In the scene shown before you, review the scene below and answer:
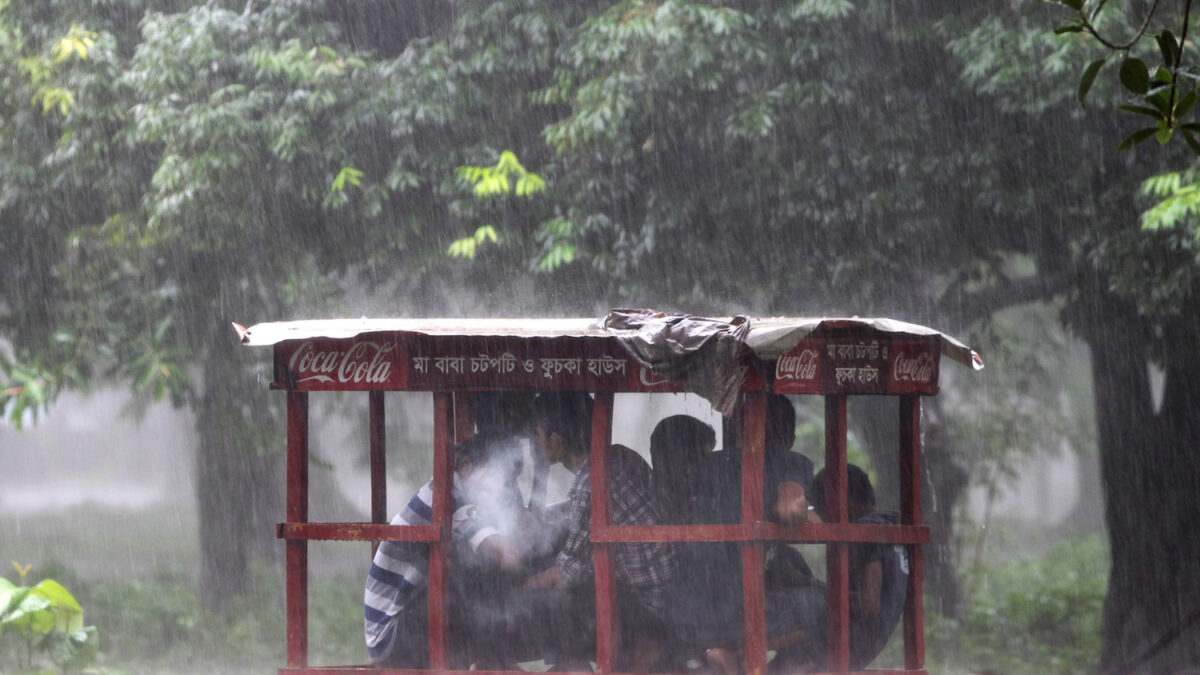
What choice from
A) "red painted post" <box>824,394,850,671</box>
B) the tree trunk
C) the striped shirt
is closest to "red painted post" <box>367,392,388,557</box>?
the striped shirt

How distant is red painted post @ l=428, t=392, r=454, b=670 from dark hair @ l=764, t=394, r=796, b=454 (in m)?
1.41

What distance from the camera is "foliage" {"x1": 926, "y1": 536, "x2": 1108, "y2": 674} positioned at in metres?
11.9

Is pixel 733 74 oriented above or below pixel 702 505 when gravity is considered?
above

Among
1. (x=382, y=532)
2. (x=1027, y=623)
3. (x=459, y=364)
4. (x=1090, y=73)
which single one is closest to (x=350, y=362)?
(x=459, y=364)

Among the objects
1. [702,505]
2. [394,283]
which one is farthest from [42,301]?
[702,505]

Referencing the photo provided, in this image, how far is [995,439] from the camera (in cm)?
1496

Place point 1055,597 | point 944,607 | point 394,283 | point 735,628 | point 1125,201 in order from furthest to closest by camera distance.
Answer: point 1055,597
point 944,607
point 394,283
point 1125,201
point 735,628

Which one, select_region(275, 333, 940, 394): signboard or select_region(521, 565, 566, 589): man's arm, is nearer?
select_region(275, 333, 940, 394): signboard

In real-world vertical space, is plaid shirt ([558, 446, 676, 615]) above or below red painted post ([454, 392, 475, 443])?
below

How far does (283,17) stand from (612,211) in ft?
9.50

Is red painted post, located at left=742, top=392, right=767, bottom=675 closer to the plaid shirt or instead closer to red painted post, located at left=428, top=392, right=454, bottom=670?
the plaid shirt

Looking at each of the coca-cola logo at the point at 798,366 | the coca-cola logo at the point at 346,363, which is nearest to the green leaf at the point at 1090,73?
the coca-cola logo at the point at 798,366

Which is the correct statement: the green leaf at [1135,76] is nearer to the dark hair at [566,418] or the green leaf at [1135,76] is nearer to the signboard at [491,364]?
the signboard at [491,364]

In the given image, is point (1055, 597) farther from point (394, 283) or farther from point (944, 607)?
point (394, 283)
